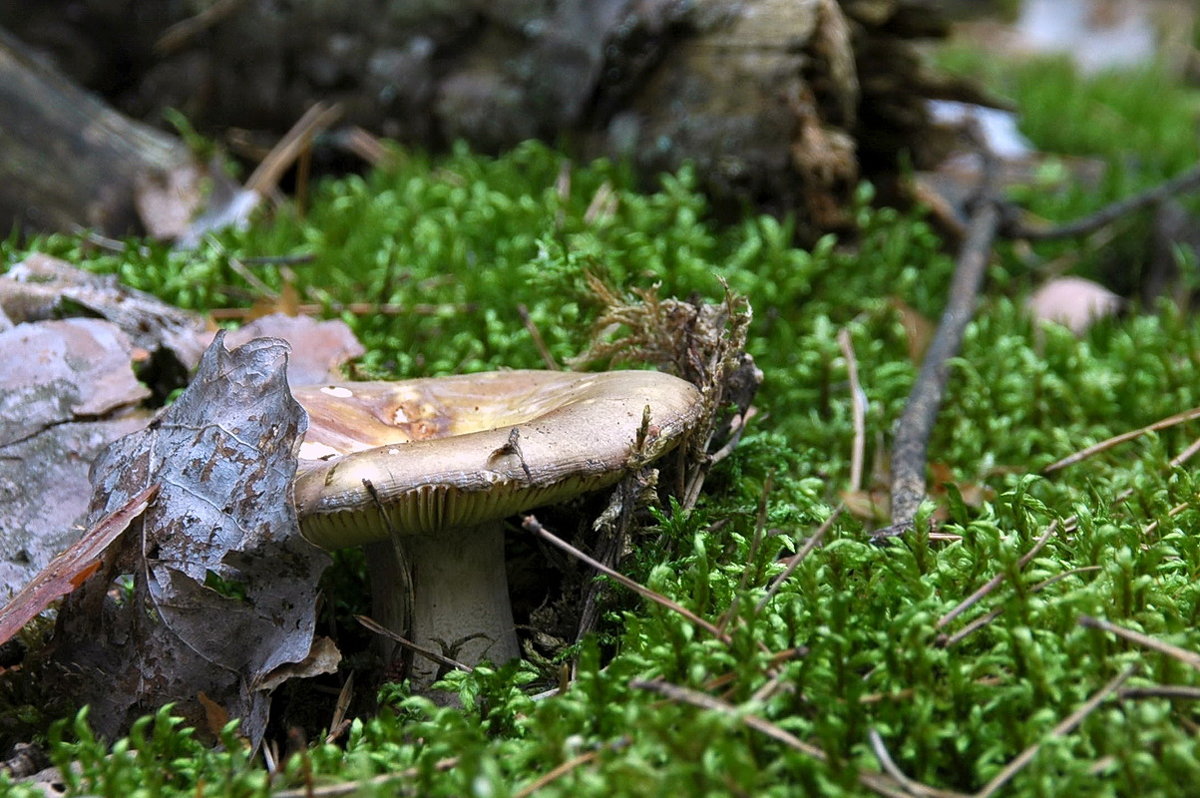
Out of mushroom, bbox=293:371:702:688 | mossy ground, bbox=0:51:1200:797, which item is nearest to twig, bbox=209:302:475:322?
mossy ground, bbox=0:51:1200:797

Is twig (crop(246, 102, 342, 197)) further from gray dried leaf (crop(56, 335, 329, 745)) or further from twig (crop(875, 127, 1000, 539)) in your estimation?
twig (crop(875, 127, 1000, 539))

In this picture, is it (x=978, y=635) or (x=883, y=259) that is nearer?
(x=978, y=635)

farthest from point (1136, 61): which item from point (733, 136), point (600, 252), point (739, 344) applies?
point (739, 344)

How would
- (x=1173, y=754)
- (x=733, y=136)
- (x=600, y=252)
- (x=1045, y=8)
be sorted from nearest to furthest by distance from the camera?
(x=1173, y=754) → (x=600, y=252) → (x=733, y=136) → (x=1045, y=8)

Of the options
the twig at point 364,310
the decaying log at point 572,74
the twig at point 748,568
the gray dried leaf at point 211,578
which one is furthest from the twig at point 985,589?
the decaying log at point 572,74

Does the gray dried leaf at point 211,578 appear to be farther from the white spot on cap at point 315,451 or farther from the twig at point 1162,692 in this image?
the twig at point 1162,692

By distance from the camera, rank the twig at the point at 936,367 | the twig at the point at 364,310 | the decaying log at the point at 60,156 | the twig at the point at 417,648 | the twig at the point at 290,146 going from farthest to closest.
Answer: the twig at the point at 290,146, the decaying log at the point at 60,156, the twig at the point at 364,310, the twig at the point at 936,367, the twig at the point at 417,648

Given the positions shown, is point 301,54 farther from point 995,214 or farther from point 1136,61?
point 1136,61
